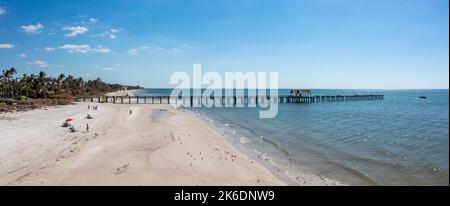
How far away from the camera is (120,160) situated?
1705cm

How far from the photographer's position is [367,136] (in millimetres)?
29719

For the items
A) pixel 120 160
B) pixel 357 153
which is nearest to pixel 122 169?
pixel 120 160

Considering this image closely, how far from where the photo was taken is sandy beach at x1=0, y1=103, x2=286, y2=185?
13.8 m

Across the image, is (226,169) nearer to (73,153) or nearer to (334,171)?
(334,171)

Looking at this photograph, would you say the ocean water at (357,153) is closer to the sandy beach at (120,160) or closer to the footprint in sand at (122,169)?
the sandy beach at (120,160)

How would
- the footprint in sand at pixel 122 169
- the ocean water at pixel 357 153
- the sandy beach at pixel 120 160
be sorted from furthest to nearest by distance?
the ocean water at pixel 357 153 → the footprint in sand at pixel 122 169 → the sandy beach at pixel 120 160

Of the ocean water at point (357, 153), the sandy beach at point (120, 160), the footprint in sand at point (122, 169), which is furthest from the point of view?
the ocean water at point (357, 153)

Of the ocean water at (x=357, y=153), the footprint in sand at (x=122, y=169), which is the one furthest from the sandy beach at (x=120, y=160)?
the ocean water at (x=357, y=153)

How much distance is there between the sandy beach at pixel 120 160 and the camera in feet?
45.3

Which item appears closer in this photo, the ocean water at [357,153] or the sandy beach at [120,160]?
the sandy beach at [120,160]

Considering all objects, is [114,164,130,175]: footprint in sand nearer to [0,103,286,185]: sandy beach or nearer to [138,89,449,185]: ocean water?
[0,103,286,185]: sandy beach

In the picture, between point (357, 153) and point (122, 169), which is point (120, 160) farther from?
point (357, 153)
